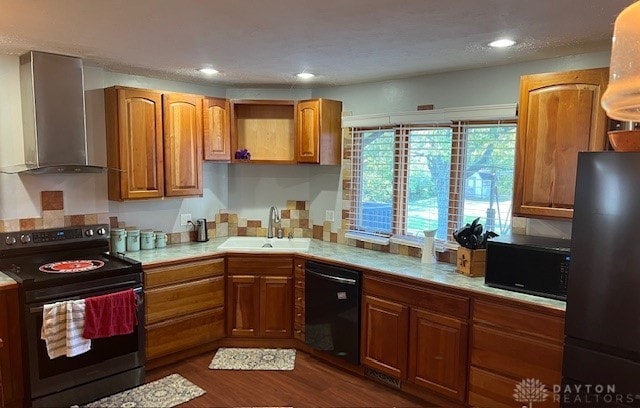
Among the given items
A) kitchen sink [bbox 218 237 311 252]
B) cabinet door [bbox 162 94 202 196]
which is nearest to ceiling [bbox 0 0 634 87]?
cabinet door [bbox 162 94 202 196]

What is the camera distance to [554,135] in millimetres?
2570

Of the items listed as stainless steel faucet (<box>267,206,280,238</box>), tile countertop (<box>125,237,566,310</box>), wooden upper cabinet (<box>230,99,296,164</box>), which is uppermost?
wooden upper cabinet (<box>230,99,296,164</box>)

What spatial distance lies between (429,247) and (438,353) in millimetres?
801

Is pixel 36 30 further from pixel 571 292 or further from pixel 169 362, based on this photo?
pixel 571 292

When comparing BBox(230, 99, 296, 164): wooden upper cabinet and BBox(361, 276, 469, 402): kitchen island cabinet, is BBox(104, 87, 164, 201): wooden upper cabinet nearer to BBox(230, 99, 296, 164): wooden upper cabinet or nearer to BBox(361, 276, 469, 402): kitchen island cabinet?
BBox(230, 99, 296, 164): wooden upper cabinet

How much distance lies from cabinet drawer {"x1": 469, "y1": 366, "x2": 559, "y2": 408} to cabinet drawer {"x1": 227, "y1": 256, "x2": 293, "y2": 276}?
164 centimetres

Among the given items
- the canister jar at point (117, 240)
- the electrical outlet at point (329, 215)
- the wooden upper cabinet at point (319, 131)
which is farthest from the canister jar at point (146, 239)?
the electrical outlet at point (329, 215)

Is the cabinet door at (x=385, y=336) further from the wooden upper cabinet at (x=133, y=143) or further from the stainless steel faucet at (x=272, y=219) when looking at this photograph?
the wooden upper cabinet at (x=133, y=143)

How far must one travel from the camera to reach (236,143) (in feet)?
13.5

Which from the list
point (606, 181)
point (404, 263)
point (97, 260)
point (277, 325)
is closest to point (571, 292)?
point (606, 181)

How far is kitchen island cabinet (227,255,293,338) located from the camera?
3738mm

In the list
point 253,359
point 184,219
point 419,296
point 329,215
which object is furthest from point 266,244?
point 419,296

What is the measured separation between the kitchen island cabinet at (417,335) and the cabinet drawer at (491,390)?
6 cm

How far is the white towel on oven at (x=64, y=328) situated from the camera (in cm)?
271
